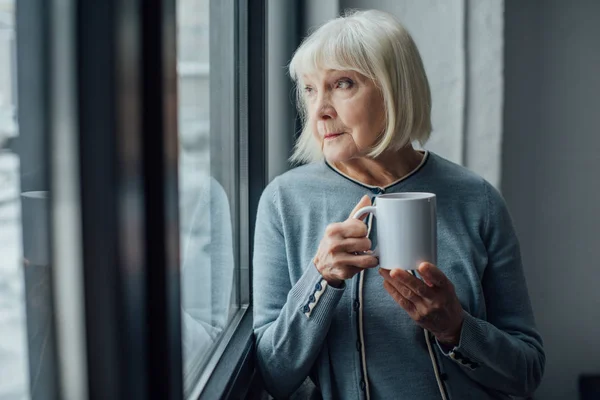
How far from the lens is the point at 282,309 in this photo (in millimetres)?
1090

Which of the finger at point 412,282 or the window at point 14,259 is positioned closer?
the window at point 14,259

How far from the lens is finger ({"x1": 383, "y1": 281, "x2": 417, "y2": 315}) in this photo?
3.19ft

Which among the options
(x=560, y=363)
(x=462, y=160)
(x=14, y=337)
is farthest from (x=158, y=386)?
(x=560, y=363)

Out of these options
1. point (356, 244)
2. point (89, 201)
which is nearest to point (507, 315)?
point (356, 244)

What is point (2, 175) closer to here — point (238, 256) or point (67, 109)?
point (67, 109)

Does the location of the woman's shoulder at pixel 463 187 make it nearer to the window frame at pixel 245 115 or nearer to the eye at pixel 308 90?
the eye at pixel 308 90

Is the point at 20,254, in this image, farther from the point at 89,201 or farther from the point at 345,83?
the point at 345,83

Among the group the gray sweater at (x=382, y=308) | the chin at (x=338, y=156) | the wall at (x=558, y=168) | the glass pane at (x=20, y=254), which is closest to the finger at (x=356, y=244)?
the gray sweater at (x=382, y=308)

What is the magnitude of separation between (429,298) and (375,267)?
0.17m

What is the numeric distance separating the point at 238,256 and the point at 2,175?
922 mm

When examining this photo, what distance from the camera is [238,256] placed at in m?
1.36

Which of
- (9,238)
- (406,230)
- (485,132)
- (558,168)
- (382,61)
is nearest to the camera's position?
(9,238)

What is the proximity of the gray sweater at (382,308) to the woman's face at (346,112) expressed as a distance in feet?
0.31

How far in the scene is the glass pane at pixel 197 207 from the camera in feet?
3.04
